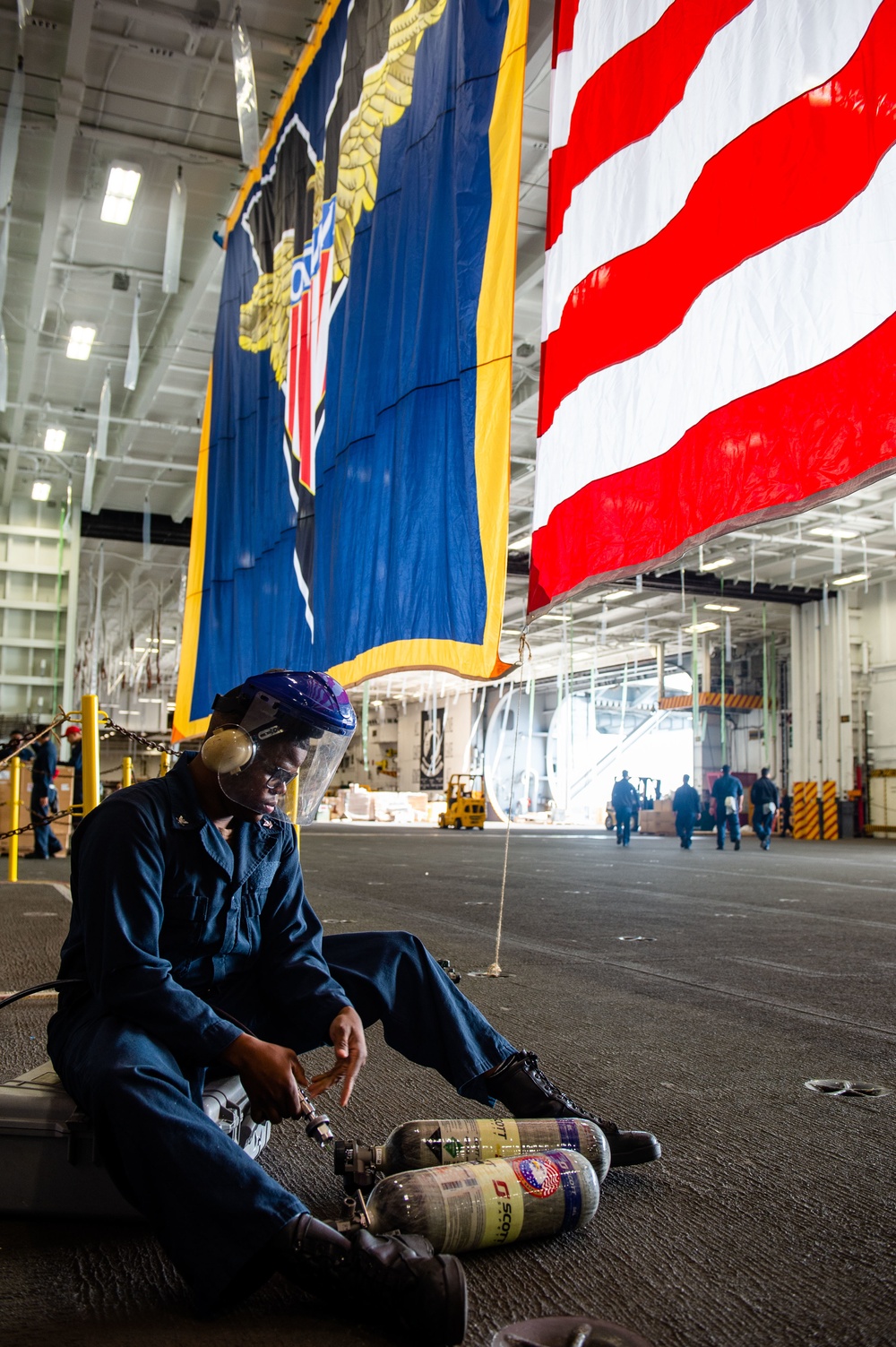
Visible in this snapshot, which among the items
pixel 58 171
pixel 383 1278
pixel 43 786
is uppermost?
pixel 58 171

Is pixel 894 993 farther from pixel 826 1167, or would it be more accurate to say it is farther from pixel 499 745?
pixel 499 745

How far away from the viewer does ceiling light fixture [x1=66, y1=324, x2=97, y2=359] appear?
15.2 meters

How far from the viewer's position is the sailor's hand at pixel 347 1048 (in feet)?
6.53

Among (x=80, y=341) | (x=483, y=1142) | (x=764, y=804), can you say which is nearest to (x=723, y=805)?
(x=764, y=804)

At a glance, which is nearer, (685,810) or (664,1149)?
(664,1149)

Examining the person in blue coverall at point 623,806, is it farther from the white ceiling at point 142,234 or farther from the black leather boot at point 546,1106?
the black leather boot at point 546,1106

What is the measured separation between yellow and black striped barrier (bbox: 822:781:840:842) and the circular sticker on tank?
90.7 feet

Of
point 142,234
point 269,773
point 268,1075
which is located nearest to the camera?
point 268,1075

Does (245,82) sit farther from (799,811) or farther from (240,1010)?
(799,811)

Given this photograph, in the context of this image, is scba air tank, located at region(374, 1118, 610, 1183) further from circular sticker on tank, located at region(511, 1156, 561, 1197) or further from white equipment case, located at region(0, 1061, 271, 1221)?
white equipment case, located at region(0, 1061, 271, 1221)

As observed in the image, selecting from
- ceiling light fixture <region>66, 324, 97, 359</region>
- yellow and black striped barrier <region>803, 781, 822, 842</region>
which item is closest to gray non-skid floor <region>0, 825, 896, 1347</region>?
ceiling light fixture <region>66, 324, 97, 359</region>

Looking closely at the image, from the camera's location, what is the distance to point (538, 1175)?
1910 mm

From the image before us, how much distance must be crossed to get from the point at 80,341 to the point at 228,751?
15.2 m

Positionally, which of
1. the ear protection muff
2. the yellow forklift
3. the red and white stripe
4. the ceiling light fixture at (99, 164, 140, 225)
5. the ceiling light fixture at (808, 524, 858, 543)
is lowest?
the yellow forklift
